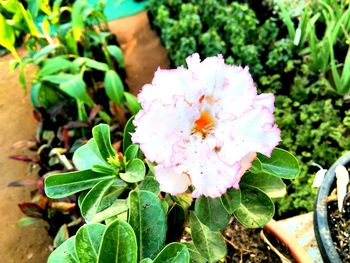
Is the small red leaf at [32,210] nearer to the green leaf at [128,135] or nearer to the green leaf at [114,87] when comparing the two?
the green leaf at [114,87]

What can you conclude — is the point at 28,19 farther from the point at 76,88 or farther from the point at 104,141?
the point at 104,141

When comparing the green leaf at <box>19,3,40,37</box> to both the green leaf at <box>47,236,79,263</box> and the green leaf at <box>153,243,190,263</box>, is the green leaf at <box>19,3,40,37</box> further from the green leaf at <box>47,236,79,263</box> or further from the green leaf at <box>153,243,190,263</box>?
the green leaf at <box>153,243,190,263</box>

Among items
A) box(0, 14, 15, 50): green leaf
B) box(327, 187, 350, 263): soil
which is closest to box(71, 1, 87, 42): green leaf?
box(0, 14, 15, 50): green leaf

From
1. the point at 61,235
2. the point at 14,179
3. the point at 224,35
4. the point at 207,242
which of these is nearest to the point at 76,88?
the point at 14,179

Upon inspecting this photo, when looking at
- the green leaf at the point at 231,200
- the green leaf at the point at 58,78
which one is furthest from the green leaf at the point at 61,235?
the green leaf at the point at 231,200

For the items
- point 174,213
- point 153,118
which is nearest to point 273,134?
point 153,118

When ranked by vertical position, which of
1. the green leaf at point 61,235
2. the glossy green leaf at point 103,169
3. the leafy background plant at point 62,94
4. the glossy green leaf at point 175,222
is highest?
the glossy green leaf at point 103,169

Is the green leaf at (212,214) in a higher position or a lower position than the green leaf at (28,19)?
higher

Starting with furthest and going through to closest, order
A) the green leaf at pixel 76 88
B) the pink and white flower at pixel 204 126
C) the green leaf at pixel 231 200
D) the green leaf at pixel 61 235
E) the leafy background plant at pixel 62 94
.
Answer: the green leaf at pixel 76 88 < the leafy background plant at pixel 62 94 < the green leaf at pixel 61 235 < the green leaf at pixel 231 200 < the pink and white flower at pixel 204 126
